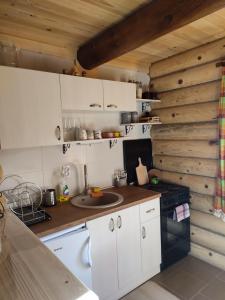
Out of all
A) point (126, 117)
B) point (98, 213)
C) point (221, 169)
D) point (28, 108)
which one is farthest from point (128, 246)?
point (28, 108)

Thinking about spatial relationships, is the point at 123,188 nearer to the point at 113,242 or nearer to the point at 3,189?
the point at 113,242

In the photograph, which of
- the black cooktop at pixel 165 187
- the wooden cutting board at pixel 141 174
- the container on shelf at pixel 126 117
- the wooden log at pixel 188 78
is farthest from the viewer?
the wooden cutting board at pixel 141 174

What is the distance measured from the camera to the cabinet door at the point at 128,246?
1.97 metres

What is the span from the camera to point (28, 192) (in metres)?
1.99

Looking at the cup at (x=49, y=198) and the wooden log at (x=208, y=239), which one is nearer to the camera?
the cup at (x=49, y=198)

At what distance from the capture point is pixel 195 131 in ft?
7.98

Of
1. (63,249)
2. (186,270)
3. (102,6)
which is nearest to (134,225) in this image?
(63,249)

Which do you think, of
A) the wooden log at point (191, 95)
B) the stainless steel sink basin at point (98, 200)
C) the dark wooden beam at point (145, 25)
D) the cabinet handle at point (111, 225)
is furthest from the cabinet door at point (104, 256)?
the wooden log at point (191, 95)

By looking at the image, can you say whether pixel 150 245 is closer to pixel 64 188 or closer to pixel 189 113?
pixel 64 188

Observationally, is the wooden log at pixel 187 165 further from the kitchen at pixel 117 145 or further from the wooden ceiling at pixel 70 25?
the wooden ceiling at pixel 70 25

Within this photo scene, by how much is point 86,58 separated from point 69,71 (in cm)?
20

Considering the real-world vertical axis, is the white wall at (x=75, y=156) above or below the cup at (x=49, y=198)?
above

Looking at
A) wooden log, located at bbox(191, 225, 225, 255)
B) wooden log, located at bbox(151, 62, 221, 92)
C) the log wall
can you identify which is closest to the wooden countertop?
the log wall

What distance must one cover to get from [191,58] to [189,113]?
58 cm
